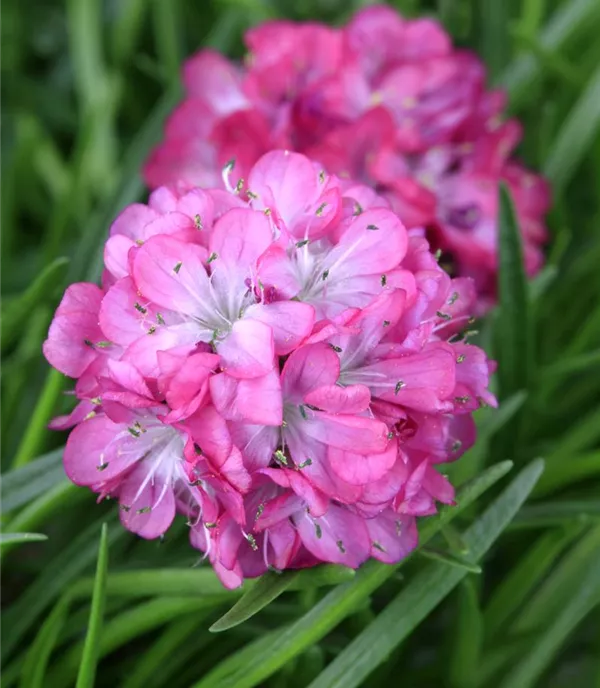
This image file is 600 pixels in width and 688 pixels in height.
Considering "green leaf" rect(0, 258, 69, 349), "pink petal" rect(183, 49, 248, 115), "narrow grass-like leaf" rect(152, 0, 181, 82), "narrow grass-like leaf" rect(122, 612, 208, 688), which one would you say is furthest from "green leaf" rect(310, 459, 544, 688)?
"narrow grass-like leaf" rect(152, 0, 181, 82)

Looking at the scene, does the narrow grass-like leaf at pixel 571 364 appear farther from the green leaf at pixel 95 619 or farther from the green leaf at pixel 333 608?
the green leaf at pixel 95 619

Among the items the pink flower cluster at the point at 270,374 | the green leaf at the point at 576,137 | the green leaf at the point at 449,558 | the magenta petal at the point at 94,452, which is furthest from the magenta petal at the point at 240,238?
the green leaf at the point at 576,137

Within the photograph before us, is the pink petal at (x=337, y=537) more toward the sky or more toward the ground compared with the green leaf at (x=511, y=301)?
more toward the ground

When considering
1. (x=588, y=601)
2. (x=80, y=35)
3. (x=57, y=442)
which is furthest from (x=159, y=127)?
(x=588, y=601)

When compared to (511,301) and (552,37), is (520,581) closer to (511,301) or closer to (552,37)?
(511,301)

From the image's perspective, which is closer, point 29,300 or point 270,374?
point 270,374

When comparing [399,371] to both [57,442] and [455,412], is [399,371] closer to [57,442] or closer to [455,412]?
[455,412]

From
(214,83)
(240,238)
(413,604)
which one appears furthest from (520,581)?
(214,83)
